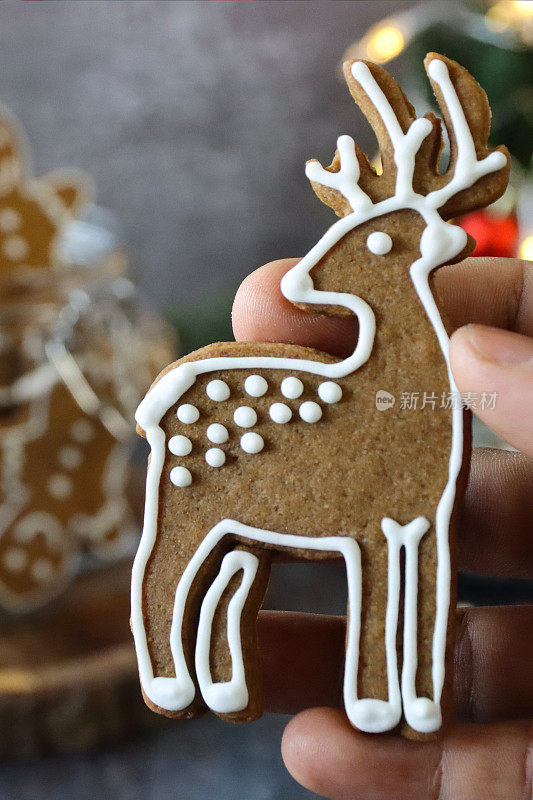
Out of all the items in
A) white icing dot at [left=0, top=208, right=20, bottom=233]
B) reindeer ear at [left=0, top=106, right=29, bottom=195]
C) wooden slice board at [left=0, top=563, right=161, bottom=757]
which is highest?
reindeer ear at [left=0, top=106, right=29, bottom=195]

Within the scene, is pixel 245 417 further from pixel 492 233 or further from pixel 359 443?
pixel 492 233

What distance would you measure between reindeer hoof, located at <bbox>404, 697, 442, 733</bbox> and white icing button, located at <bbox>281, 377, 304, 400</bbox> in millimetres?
256

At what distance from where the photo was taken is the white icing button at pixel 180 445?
2.03 ft

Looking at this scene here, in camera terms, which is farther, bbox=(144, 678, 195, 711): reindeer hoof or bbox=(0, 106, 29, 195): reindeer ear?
bbox=(0, 106, 29, 195): reindeer ear

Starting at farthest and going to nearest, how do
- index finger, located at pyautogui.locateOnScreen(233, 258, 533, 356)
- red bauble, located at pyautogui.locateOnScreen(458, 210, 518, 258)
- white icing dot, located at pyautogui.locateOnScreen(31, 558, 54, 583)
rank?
Result: 1. white icing dot, located at pyautogui.locateOnScreen(31, 558, 54, 583)
2. red bauble, located at pyautogui.locateOnScreen(458, 210, 518, 258)
3. index finger, located at pyautogui.locateOnScreen(233, 258, 533, 356)

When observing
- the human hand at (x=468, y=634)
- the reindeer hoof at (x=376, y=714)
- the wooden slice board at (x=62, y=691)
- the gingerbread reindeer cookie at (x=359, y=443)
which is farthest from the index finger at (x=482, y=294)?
the wooden slice board at (x=62, y=691)

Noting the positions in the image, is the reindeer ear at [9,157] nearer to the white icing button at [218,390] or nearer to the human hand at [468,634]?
the human hand at [468,634]

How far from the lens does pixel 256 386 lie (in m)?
0.61

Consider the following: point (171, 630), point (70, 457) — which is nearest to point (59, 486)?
point (70, 457)

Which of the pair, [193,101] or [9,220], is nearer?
[9,220]

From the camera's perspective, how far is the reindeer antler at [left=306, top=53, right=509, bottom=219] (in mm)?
602

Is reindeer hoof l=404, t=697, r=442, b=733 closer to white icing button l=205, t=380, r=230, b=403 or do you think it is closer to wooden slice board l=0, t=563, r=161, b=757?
white icing button l=205, t=380, r=230, b=403

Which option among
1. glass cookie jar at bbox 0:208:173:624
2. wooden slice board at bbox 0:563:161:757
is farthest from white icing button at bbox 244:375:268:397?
wooden slice board at bbox 0:563:161:757

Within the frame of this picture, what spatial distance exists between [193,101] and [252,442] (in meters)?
1.27
